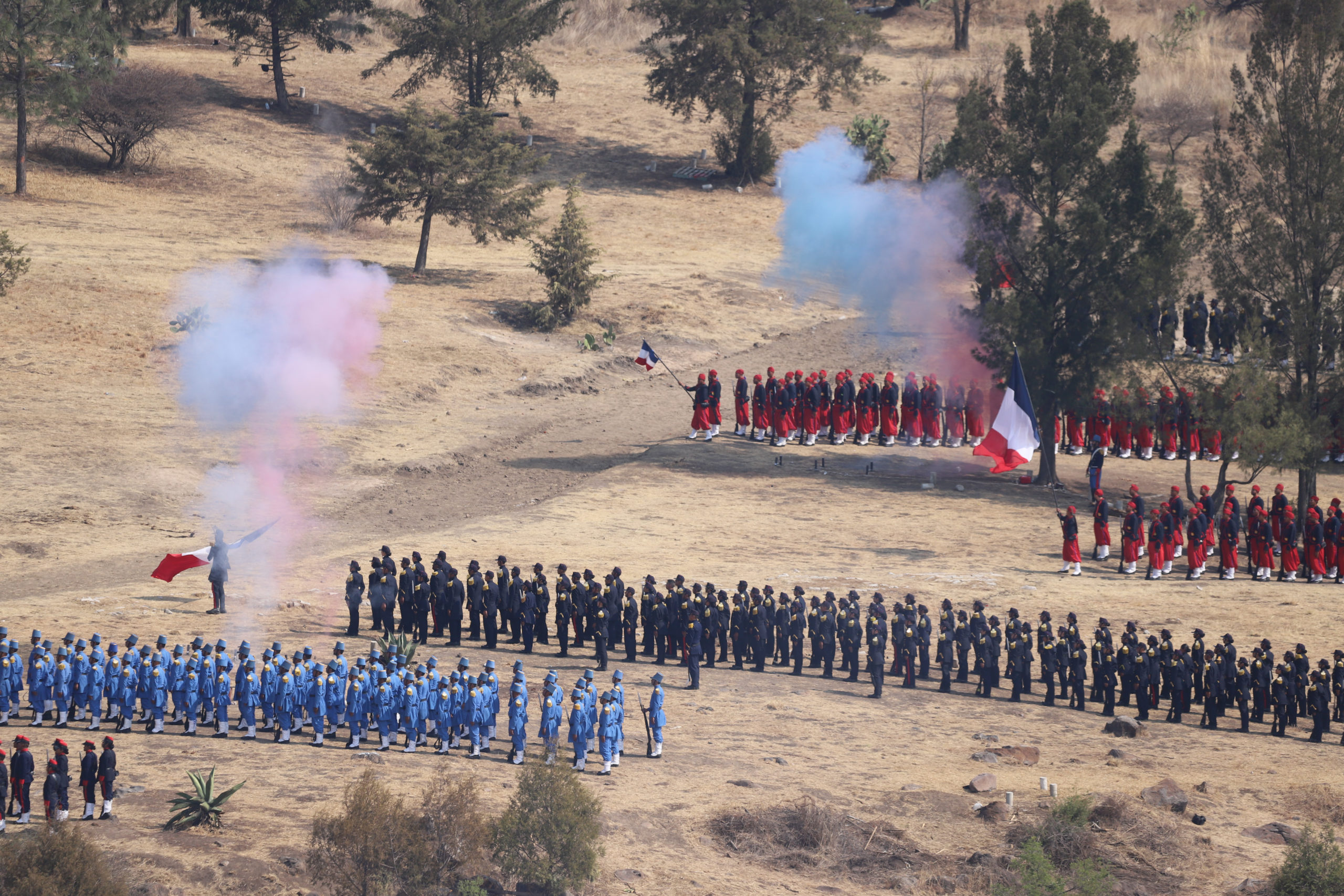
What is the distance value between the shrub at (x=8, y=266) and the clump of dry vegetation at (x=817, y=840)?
26.2m

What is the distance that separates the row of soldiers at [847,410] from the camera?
33969 millimetres

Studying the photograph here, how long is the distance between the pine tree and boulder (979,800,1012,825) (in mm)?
27077

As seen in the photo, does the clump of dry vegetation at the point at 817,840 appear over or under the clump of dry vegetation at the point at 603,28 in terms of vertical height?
under

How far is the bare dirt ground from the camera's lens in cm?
1614

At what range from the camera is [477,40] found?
52531 millimetres

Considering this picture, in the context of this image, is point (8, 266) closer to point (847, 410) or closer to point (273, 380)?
point (273, 380)

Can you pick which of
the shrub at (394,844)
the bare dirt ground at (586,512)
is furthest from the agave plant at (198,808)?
the shrub at (394,844)

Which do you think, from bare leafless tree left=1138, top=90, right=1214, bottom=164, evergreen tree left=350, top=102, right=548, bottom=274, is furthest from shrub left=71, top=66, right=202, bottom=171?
bare leafless tree left=1138, top=90, right=1214, bottom=164

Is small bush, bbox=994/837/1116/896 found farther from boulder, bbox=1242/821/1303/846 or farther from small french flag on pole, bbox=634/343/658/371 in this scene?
small french flag on pole, bbox=634/343/658/371

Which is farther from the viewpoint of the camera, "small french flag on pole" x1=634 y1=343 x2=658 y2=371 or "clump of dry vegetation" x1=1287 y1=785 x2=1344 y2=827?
"small french flag on pole" x1=634 y1=343 x2=658 y2=371

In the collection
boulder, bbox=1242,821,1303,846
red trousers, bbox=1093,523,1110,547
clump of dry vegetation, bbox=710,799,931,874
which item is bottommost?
clump of dry vegetation, bbox=710,799,931,874

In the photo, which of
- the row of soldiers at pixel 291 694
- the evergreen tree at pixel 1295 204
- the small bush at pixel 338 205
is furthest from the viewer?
the small bush at pixel 338 205

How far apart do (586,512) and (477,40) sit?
30.5 m

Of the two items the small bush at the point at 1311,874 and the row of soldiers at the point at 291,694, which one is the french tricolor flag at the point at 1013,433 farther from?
the small bush at the point at 1311,874
